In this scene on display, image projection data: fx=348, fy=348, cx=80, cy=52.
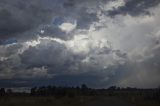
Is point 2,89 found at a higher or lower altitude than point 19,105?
higher

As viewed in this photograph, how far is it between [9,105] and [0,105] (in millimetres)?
1151

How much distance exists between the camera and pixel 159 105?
164 feet

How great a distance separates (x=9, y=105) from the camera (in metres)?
44.4

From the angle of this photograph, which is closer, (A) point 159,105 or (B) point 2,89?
(A) point 159,105

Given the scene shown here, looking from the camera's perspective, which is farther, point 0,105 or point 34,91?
point 34,91

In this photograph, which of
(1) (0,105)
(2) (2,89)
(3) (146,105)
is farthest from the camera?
(2) (2,89)

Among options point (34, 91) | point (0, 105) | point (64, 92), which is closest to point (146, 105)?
point (0, 105)

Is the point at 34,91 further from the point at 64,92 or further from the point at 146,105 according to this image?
the point at 146,105

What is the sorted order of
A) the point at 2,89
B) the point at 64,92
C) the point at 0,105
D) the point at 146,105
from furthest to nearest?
the point at 2,89, the point at 64,92, the point at 146,105, the point at 0,105

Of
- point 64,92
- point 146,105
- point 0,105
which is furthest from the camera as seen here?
point 64,92

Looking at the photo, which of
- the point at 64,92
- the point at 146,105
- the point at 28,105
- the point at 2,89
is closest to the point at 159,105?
the point at 146,105

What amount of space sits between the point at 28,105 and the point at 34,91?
95.4m

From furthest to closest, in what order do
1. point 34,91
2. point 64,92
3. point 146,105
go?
1. point 34,91
2. point 64,92
3. point 146,105

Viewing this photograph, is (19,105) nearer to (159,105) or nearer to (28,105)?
(28,105)
